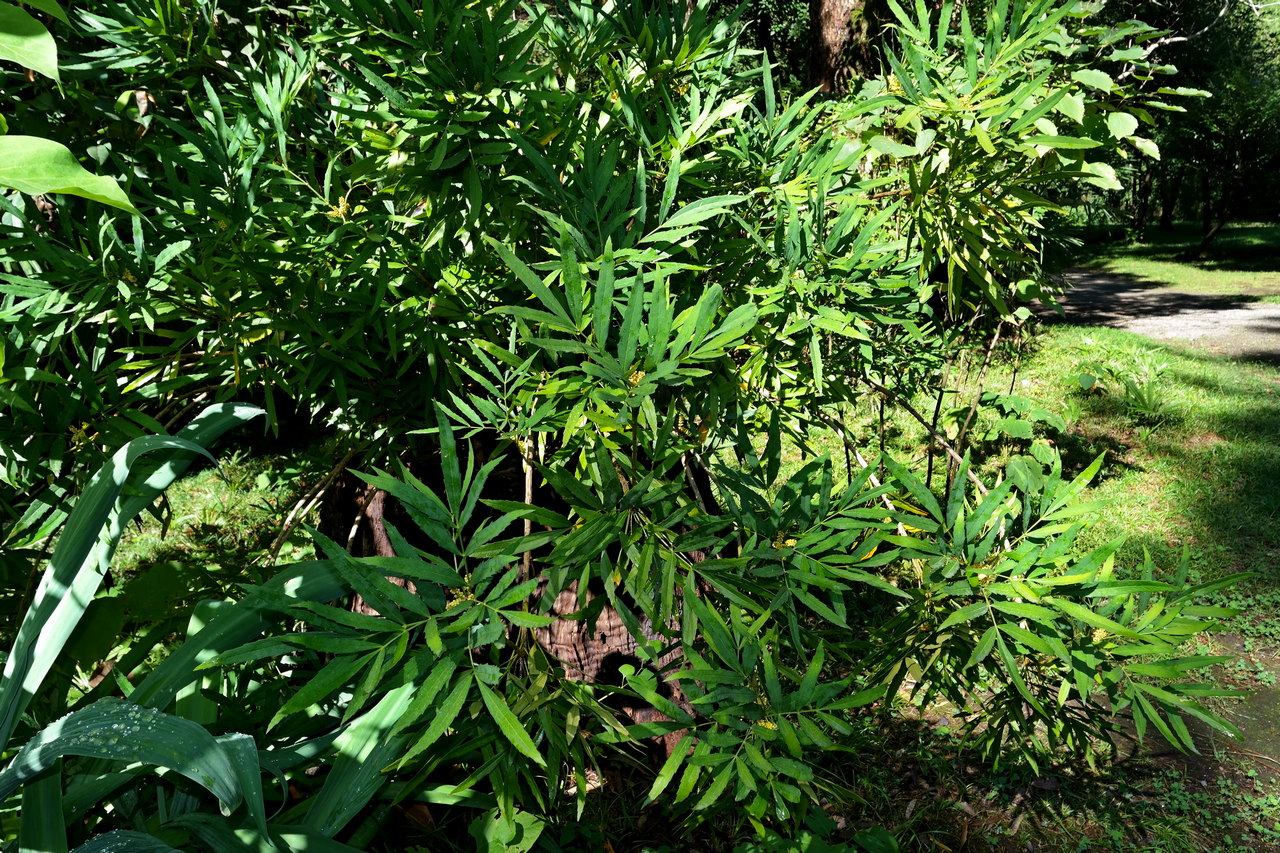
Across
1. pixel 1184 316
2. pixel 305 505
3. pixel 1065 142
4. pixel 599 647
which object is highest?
pixel 1065 142

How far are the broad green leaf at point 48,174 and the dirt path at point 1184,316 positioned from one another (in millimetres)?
6673

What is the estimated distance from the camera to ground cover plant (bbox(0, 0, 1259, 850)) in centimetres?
106

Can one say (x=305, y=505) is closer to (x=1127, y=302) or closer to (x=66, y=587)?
(x=66, y=587)

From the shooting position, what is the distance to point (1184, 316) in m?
8.66

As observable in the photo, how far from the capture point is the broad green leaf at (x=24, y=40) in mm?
448

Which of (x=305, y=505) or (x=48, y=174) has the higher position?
(x=48, y=174)

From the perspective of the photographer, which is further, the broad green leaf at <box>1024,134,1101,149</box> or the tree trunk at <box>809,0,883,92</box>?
the tree trunk at <box>809,0,883,92</box>

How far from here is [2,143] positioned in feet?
1.49

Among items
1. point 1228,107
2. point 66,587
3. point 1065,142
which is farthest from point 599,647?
point 1228,107

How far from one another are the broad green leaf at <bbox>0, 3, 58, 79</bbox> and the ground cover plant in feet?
1.78

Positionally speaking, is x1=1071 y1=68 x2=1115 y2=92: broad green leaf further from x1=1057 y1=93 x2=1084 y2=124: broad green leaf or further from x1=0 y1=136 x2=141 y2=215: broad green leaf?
x1=0 y1=136 x2=141 y2=215: broad green leaf

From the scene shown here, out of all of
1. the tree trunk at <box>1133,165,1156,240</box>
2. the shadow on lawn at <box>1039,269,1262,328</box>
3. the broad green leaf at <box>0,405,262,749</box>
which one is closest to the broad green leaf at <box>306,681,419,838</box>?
the broad green leaf at <box>0,405,262,749</box>

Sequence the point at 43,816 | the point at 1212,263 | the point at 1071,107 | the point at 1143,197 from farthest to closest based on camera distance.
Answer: the point at 1143,197
the point at 1212,263
the point at 1071,107
the point at 43,816

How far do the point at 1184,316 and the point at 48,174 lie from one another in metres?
10.2
